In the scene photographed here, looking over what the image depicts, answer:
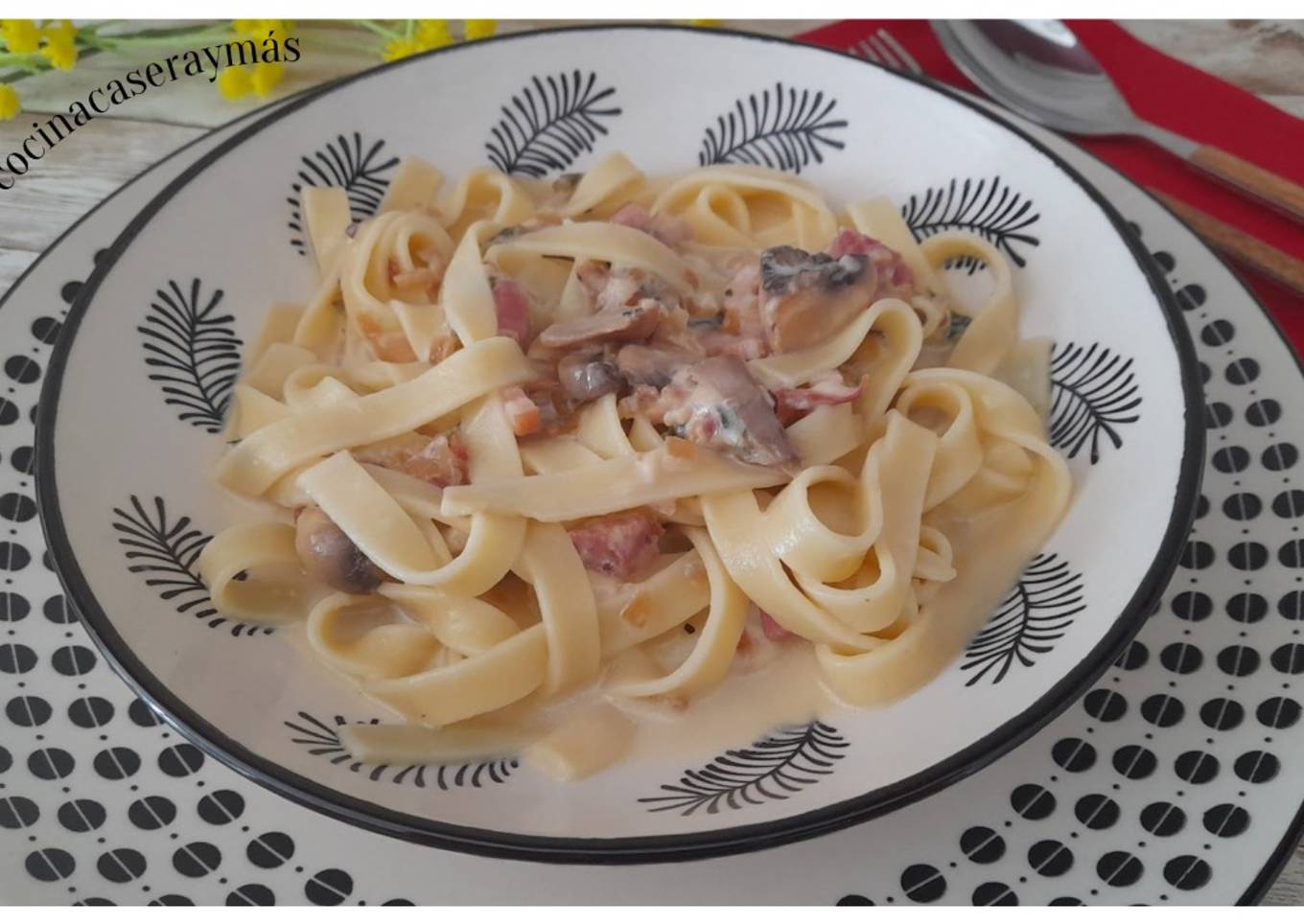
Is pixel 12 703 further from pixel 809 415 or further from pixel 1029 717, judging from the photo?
pixel 1029 717

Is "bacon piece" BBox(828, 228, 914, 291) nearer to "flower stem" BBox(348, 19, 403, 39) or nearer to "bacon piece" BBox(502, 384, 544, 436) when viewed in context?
"bacon piece" BBox(502, 384, 544, 436)

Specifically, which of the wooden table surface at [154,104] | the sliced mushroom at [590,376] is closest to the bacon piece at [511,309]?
the sliced mushroom at [590,376]

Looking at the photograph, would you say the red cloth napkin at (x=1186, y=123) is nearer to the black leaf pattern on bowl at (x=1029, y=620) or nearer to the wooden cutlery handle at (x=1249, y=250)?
the wooden cutlery handle at (x=1249, y=250)

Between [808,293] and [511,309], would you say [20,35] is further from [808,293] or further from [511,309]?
[808,293]

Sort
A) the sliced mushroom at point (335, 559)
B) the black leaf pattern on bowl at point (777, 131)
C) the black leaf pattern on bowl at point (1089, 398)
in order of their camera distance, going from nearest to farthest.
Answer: the sliced mushroom at point (335, 559)
the black leaf pattern on bowl at point (1089, 398)
the black leaf pattern on bowl at point (777, 131)

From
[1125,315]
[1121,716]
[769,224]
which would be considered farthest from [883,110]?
[1121,716]

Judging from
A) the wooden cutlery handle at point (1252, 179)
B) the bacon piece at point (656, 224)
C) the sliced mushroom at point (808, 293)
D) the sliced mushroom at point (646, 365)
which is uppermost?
the wooden cutlery handle at point (1252, 179)

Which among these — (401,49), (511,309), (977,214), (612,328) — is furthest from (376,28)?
(977,214)
